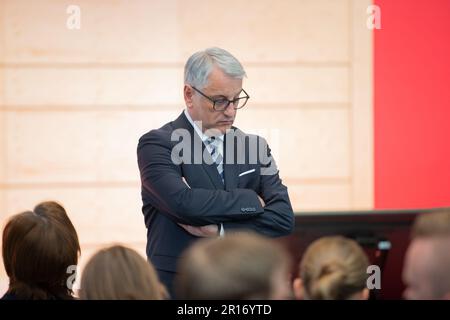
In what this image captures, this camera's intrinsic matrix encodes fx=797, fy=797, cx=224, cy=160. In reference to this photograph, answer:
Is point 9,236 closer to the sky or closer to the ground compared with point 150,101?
closer to the ground

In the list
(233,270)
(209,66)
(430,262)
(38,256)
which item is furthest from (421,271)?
(209,66)

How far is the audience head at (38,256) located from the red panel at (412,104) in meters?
3.60

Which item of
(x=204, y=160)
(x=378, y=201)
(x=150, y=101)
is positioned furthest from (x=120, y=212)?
(x=204, y=160)

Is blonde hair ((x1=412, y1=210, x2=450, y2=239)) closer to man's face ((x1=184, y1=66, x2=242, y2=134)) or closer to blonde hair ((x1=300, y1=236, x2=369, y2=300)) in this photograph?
blonde hair ((x1=300, y1=236, x2=369, y2=300))

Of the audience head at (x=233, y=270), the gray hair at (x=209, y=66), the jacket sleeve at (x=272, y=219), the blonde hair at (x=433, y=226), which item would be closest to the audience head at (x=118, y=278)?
the audience head at (x=233, y=270)

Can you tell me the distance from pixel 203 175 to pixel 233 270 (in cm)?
157

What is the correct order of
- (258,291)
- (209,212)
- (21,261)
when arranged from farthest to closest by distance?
1. (209,212)
2. (21,261)
3. (258,291)

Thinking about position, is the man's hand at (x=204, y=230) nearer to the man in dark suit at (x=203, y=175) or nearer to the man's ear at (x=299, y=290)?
the man in dark suit at (x=203, y=175)

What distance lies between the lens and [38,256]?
8.47 feet

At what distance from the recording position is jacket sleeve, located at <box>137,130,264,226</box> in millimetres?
2945

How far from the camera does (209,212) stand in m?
2.95
